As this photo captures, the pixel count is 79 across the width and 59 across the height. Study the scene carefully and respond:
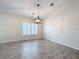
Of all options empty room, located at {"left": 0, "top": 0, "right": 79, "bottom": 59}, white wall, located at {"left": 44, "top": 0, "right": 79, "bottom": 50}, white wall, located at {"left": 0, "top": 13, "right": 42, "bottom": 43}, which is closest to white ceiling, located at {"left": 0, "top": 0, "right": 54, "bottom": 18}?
empty room, located at {"left": 0, "top": 0, "right": 79, "bottom": 59}

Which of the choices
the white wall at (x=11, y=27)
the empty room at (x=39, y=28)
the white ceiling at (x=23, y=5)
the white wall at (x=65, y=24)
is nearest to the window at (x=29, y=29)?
the empty room at (x=39, y=28)

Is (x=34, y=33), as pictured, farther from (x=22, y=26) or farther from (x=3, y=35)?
(x=3, y=35)

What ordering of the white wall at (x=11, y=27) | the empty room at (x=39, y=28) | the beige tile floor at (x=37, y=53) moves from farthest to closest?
the white wall at (x=11, y=27) → the empty room at (x=39, y=28) → the beige tile floor at (x=37, y=53)

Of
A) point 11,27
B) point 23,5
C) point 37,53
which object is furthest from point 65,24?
point 11,27

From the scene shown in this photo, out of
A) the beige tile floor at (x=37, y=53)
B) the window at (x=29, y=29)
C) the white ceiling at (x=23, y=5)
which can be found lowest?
the beige tile floor at (x=37, y=53)

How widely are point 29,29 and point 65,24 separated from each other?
355cm

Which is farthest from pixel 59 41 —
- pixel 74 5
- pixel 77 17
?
pixel 74 5

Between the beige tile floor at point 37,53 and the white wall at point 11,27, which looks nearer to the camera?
the beige tile floor at point 37,53

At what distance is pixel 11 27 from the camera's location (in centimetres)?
653

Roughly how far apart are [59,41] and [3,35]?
14.1ft

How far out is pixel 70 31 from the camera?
16.8 ft

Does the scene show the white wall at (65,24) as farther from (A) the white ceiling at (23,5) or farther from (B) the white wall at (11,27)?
(B) the white wall at (11,27)

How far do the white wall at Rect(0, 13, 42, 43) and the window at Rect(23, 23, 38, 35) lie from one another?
1.23 feet

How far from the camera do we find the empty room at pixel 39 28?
432 cm
